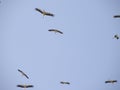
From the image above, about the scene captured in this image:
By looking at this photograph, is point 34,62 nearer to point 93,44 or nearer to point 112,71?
point 93,44

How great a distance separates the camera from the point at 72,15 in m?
1.54

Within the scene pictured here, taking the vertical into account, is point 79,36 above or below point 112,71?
above

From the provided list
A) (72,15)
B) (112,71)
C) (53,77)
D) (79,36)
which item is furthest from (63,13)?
(112,71)

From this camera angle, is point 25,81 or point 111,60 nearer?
point 25,81

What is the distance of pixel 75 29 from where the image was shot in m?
1.56

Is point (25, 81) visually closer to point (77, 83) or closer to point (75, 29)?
point (77, 83)

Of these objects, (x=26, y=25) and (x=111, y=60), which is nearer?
(x=26, y=25)

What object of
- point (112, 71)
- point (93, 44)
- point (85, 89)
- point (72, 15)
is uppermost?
point (72, 15)

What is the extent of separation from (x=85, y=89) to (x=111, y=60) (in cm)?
30

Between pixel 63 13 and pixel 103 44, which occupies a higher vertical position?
pixel 63 13

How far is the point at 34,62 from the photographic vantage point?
150cm

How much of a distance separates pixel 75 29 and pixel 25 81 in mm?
537

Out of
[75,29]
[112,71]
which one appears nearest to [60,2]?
[75,29]

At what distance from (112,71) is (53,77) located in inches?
18.4
